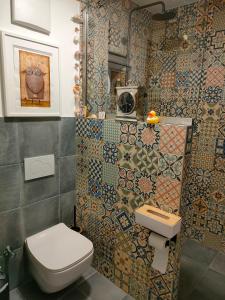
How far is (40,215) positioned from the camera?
1714 mm

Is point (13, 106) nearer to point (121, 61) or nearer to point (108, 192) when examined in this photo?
point (108, 192)

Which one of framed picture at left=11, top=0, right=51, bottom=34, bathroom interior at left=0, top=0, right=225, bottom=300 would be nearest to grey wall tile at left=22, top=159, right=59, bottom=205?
bathroom interior at left=0, top=0, right=225, bottom=300

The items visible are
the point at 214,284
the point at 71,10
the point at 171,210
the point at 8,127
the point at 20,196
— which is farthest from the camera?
the point at 214,284

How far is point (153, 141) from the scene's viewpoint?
1.33m

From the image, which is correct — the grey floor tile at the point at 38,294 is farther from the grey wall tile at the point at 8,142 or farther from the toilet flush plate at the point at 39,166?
the grey wall tile at the point at 8,142

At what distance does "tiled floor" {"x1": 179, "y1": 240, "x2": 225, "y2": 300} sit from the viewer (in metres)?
1.68

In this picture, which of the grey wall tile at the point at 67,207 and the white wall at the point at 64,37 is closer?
the white wall at the point at 64,37

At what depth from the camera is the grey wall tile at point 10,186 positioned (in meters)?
1.46

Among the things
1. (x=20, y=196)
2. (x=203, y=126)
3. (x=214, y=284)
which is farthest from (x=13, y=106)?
(x=214, y=284)

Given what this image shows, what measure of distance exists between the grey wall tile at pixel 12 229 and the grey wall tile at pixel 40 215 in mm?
45

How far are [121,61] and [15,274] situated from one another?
2033 mm

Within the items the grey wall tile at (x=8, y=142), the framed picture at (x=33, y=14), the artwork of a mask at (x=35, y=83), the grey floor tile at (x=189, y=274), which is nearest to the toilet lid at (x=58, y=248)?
the grey wall tile at (x=8, y=142)

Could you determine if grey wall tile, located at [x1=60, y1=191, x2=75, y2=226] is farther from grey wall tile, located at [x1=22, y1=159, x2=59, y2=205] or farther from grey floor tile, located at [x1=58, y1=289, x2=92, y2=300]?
grey floor tile, located at [x1=58, y1=289, x2=92, y2=300]

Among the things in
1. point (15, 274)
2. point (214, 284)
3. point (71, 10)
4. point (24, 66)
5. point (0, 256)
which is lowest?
point (214, 284)
